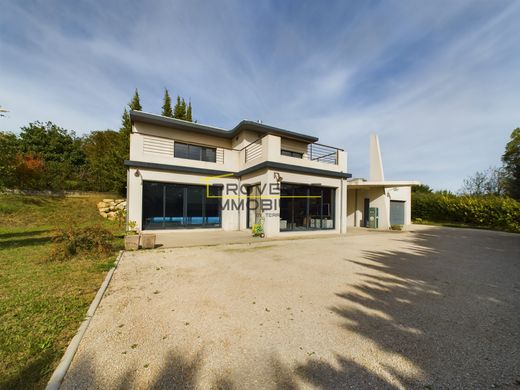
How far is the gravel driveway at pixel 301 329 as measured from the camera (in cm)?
222

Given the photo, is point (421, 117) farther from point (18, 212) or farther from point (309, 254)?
point (18, 212)

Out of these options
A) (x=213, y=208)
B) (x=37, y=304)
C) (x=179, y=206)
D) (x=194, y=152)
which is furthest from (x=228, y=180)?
(x=37, y=304)

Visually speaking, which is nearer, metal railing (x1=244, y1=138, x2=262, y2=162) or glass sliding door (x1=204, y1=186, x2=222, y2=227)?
metal railing (x1=244, y1=138, x2=262, y2=162)

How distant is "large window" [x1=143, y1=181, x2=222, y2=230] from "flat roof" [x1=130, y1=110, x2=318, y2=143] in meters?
3.83

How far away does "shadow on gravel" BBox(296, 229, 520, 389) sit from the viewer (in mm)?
2217

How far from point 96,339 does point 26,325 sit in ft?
3.86

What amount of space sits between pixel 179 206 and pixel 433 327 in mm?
12775

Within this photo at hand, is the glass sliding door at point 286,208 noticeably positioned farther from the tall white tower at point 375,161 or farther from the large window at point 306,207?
the tall white tower at point 375,161

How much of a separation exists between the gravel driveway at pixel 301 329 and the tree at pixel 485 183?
41.1 m

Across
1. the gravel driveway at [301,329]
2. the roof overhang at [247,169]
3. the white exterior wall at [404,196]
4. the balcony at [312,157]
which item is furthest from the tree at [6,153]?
the white exterior wall at [404,196]

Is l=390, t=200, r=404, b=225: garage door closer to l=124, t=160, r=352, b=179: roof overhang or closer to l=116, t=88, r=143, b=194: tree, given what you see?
l=124, t=160, r=352, b=179: roof overhang

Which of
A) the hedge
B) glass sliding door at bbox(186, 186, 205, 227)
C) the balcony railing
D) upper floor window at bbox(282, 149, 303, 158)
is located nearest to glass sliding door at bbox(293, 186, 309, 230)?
the balcony railing

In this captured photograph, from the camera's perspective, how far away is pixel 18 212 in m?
14.3

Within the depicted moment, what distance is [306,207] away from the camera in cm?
1359
